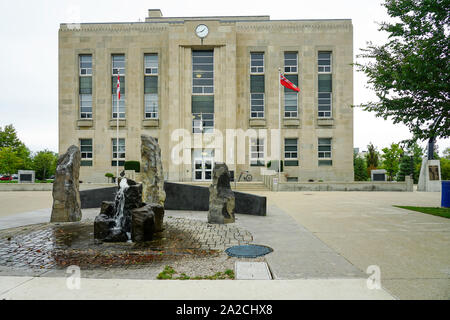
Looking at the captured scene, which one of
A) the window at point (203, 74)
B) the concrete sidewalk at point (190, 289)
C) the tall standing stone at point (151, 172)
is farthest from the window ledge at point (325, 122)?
the concrete sidewalk at point (190, 289)

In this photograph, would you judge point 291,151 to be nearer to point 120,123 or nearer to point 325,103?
point 325,103

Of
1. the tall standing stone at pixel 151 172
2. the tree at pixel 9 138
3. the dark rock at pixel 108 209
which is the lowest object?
the dark rock at pixel 108 209

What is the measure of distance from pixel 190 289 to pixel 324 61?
34.9 metres

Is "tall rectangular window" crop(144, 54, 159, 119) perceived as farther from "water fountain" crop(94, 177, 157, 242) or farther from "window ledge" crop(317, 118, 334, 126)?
"water fountain" crop(94, 177, 157, 242)

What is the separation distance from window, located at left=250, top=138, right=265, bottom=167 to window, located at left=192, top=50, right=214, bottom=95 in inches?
286

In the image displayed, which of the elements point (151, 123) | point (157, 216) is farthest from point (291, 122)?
point (157, 216)

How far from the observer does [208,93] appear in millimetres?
32812

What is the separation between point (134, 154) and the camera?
33.6 m

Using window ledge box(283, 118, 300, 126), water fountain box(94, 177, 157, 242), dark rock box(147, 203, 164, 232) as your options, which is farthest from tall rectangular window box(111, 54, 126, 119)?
dark rock box(147, 203, 164, 232)

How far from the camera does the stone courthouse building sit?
3234 cm

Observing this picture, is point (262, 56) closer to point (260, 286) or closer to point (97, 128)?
point (97, 128)

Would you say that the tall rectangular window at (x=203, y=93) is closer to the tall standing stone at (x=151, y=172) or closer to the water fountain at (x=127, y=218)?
the tall standing stone at (x=151, y=172)

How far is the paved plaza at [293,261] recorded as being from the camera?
379cm

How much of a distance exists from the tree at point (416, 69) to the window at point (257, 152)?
20.4 m
